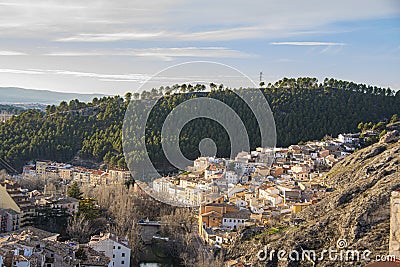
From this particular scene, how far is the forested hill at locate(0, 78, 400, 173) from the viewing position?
17922 mm

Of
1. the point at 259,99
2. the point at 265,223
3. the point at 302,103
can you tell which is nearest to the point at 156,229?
the point at 265,223

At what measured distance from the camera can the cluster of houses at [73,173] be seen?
15.3 meters

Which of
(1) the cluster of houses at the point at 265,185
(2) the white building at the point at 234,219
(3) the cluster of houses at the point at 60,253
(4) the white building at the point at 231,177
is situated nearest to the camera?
(3) the cluster of houses at the point at 60,253

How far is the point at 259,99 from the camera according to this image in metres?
18.2

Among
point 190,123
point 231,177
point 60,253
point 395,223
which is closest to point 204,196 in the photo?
point 231,177

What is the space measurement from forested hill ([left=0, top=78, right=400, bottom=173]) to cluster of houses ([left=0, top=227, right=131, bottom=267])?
8.49 meters

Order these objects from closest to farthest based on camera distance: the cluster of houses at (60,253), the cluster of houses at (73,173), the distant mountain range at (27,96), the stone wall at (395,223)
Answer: the stone wall at (395,223) → the cluster of houses at (60,253) → the cluster of houses at (73,173) → the distant mountain range at (27,96)

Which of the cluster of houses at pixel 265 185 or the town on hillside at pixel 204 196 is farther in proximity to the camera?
the cluster of houses at pixel 265 185

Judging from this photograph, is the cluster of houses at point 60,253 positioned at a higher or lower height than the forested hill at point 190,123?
lower

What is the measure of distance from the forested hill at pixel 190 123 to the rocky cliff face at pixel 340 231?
24.3 feet

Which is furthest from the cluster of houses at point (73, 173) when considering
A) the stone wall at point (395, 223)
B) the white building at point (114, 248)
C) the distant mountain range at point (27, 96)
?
the distant mountain range at point (27, 96)

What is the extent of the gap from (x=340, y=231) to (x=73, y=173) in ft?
35.9

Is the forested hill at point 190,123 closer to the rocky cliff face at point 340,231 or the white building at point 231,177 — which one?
the white building at point 231,177

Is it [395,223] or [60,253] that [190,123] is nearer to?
[60,253]
